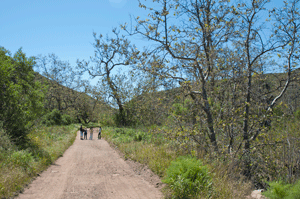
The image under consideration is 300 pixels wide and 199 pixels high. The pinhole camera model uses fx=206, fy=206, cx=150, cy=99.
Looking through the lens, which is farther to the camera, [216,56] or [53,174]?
[53,174]

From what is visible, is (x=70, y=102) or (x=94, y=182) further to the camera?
(x=70, y=102)

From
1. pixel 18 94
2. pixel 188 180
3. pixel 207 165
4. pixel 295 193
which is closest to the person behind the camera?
pixel 295 193

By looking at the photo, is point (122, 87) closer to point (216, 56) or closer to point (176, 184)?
point (216, 56)

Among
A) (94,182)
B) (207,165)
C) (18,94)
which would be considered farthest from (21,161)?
(207,165)

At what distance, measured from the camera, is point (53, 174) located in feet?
25.4

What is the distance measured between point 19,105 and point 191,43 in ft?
25.9

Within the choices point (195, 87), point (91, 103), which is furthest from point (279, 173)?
point (91, 103)

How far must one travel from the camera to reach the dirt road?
558cm

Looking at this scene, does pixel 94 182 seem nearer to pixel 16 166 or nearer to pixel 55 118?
pixel 16 166

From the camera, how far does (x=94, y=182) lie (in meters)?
6.67

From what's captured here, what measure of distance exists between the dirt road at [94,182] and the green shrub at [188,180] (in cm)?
82

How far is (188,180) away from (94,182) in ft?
11.0

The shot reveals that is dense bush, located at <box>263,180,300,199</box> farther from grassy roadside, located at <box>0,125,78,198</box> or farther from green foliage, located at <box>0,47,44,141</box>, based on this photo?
green foliage, located at <box>0,47,44,141</box>

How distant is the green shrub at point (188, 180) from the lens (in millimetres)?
4836
